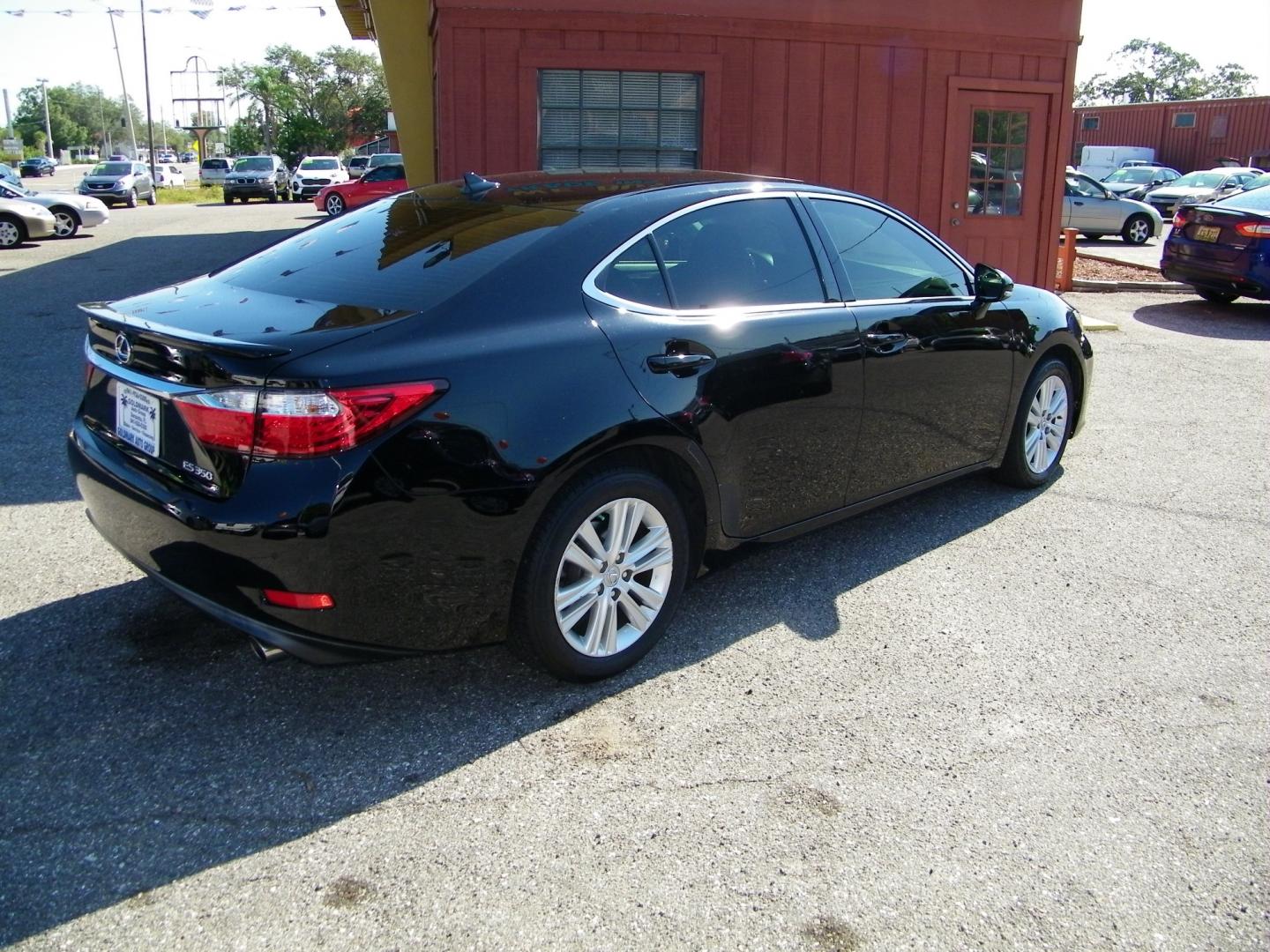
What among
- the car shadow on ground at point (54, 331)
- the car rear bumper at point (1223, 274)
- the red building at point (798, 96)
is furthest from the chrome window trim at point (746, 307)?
the car rear bumper at point (1223, 274)

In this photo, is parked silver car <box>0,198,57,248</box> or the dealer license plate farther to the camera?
parked silver car <box>0,198,57,248</box>

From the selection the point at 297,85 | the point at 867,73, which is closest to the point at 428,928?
the point at 867,73

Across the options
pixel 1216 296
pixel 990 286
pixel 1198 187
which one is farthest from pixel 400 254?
pixel 1198 187

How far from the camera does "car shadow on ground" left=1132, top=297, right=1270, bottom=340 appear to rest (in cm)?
1097

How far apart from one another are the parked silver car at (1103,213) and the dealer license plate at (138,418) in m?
20.7

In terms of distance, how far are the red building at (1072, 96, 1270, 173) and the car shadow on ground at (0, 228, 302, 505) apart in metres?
33.5

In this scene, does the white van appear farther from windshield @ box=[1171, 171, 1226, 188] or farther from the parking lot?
the parking lot

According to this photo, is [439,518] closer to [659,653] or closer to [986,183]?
[659,653]

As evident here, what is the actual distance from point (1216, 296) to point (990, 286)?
31.1ft

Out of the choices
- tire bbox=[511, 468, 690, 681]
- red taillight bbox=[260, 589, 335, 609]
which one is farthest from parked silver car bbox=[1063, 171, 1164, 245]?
red taillight bbox=[260, 589, 335, 609]

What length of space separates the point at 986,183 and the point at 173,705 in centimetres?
927

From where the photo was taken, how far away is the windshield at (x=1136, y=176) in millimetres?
32344

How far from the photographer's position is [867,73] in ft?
32.2

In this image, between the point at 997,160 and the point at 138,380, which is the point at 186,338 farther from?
the point at 997,160
